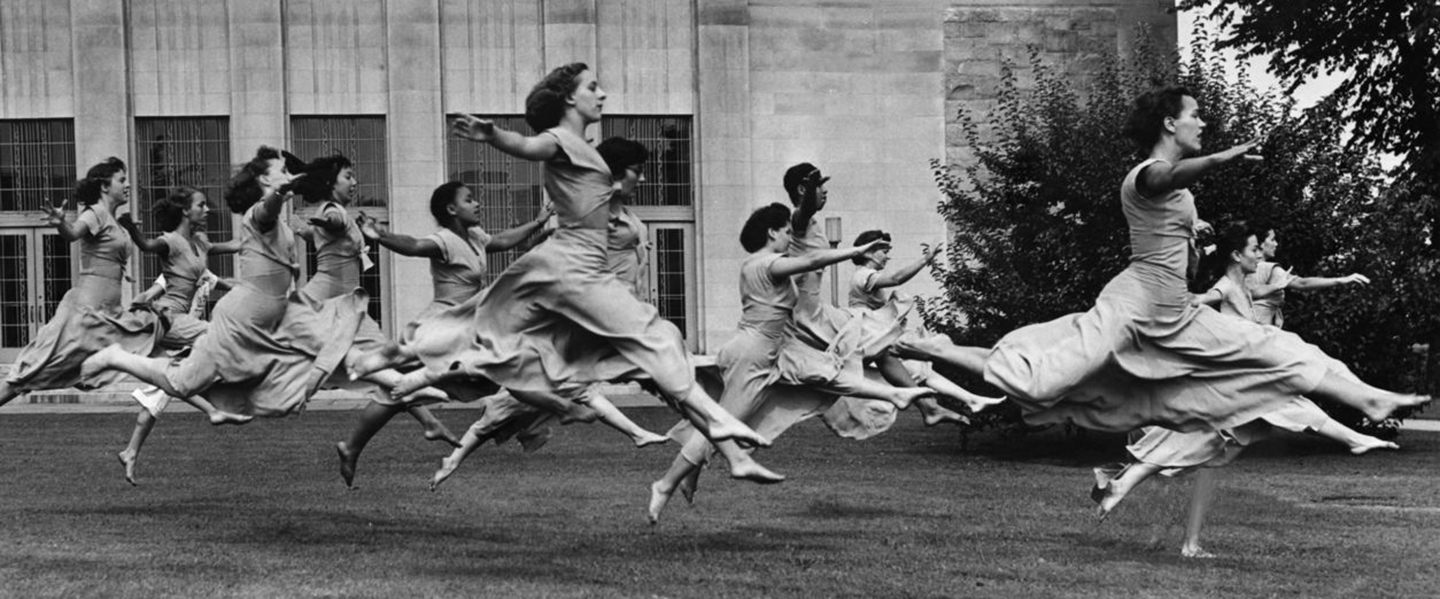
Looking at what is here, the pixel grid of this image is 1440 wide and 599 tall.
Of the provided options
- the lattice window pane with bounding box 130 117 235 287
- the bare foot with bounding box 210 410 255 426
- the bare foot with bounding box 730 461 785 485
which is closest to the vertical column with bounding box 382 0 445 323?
the lattice window pane with bounding box 130 117 235 287

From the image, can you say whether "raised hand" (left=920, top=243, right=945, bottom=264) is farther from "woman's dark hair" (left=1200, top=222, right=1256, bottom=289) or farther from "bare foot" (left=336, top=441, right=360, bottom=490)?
"bare foot" (left=336, top=441, right=360, bottom=490)

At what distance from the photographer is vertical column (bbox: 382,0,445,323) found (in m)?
36.2

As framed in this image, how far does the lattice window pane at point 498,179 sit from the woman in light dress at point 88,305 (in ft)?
62.3

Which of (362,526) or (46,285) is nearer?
(362,526)

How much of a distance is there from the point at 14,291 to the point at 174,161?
12.5 ft

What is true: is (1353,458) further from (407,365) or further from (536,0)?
(536,0)

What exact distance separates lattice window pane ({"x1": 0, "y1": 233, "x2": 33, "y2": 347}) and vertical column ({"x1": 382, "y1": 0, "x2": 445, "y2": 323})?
262 inches

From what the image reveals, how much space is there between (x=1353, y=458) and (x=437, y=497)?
11.5 metres

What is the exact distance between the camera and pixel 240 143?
3619 cm

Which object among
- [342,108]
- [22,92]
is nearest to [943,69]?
[342,108]

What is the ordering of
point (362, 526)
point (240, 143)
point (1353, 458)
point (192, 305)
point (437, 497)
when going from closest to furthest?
1. point (362, 526)
2. point (437, 497)
3. point (192, 305)
4. point (1353, 458)
5. point (240, 143)

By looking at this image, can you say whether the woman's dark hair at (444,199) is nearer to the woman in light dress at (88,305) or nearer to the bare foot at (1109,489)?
the woman in light dress at (88,305)

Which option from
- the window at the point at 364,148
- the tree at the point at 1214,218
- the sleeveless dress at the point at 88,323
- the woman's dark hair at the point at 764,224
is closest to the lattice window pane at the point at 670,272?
the window at the point at 364,148

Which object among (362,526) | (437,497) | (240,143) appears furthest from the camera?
(240,143)
